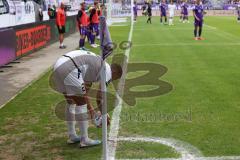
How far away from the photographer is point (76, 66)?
5797 mm

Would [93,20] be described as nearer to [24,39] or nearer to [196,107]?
[24,39]

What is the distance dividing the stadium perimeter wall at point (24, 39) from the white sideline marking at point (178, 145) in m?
8.47

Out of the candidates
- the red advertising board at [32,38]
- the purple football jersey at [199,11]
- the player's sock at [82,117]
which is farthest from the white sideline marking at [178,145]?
the purple football jersey at [199,11]

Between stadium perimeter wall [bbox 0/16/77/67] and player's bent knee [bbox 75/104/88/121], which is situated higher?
player's bent knee [bbox 75/104/88/121]

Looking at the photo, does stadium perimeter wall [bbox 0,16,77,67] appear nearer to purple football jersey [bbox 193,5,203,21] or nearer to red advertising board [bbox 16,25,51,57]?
red advertising board [bbox 16,25,51,57]

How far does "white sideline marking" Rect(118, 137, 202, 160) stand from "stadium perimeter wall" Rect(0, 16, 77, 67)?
27.8ft

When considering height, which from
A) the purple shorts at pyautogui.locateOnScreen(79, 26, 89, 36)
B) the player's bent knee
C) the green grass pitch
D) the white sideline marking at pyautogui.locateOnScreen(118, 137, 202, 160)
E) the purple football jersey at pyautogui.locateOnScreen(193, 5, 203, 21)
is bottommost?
the green grass pitch

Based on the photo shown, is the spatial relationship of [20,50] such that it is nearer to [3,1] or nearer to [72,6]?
[3,1]

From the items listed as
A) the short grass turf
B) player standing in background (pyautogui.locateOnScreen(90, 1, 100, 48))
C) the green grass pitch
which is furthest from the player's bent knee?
player standing in background (pyautogui.locateOnScreen(90, 1, 100, 48))

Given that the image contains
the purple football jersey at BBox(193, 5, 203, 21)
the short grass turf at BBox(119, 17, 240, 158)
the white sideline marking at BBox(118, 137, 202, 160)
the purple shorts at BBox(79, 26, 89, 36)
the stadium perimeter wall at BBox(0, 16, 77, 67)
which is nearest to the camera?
the white sideline marking at BBox(118, 137, 202, 160)

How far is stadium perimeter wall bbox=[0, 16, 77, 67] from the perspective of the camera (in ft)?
46.7

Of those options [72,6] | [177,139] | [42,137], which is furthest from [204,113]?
[72,6]

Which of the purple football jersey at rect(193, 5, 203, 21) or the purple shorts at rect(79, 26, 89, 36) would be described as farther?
the purple football jersey at rect(193, 5, 203, 21)

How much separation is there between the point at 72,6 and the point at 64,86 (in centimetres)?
3268
